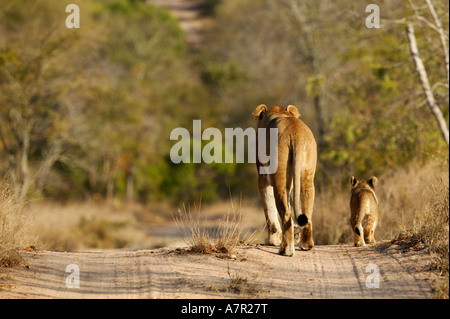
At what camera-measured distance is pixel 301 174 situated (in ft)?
28.7

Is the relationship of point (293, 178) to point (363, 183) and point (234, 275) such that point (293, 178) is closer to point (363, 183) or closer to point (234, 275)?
point (234, 275)

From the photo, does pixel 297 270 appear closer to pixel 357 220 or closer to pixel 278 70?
pixel 357 220

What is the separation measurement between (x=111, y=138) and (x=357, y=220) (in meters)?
23.5

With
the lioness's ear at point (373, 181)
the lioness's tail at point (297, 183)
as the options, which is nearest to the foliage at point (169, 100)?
the lioness's ear at point (373, 181)

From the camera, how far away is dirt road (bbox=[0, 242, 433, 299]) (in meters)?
7.38

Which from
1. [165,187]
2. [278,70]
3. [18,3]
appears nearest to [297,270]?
[165,187]

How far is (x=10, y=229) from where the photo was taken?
8727 millimetres

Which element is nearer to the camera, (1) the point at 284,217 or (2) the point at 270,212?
(1) the point at 284,217

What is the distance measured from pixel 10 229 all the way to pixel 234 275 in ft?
10.2

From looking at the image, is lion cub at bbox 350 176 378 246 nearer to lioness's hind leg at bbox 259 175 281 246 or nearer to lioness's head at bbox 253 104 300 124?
lioness's hind leg at bbox 259 175 281 246

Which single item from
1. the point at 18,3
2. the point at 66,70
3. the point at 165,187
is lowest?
the point at 165,187

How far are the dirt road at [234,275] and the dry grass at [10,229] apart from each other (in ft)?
0.63

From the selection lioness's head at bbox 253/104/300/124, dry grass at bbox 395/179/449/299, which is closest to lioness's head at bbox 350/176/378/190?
dry grass at bbox 395/179/449/299

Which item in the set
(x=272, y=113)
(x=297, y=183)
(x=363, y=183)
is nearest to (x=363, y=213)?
(x=363, y=183)
